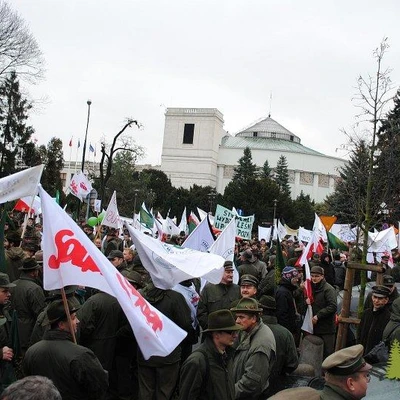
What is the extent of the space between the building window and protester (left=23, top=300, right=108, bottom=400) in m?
108

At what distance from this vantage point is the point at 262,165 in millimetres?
113375

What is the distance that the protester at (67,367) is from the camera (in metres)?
4.19

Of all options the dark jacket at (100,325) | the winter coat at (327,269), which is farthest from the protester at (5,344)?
the winter coat at (327,269)

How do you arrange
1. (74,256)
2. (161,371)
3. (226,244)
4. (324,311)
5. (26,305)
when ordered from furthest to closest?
(226,244) → (324,311) → (26,305) → (161,371) → (74,256)

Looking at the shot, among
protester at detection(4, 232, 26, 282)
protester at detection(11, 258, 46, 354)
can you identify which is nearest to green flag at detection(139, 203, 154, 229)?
protester at detection(4, 232, 26, 282)

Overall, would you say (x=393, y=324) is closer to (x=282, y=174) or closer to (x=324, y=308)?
(x=324, y=308)

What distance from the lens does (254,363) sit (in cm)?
503

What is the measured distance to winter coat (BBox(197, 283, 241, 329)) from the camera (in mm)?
7770

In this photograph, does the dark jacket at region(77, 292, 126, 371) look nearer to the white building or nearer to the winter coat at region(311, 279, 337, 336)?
the winter coat at region(311, 279, 337, 336)

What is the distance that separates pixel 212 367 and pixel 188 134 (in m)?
109

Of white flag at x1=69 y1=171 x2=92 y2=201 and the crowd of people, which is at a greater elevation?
white flag at x1=69 y1=171 x2=92 y2=201

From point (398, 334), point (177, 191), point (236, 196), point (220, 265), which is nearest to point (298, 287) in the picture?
point (220, 265)

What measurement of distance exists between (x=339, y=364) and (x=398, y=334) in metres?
2.33

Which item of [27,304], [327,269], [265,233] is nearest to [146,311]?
[27,304]
